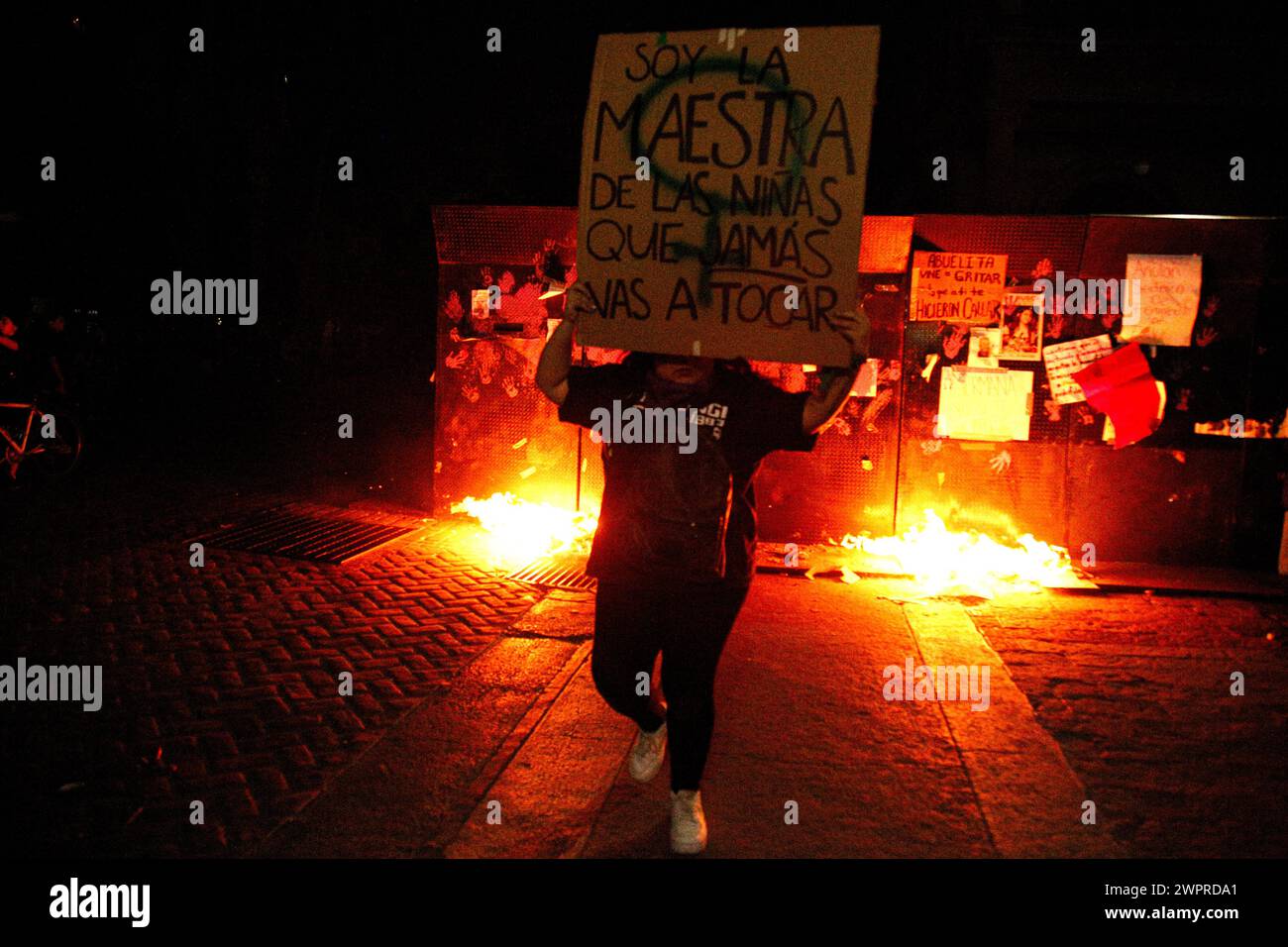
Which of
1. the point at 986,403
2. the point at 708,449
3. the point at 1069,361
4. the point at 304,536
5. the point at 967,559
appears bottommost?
the point at 304,536

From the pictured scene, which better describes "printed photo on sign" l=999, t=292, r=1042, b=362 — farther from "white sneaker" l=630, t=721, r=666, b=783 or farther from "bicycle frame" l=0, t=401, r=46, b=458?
"bicycle frame" l=0, t=401, r=46, b=458

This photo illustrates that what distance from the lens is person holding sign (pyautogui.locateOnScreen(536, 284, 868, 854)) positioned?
342 centimetres

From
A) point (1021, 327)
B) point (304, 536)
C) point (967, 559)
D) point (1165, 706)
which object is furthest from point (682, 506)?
point (304, 536)

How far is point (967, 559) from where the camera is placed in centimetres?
800

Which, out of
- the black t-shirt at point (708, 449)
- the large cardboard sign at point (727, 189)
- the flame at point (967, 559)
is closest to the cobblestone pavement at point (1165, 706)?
the flame at point (967, 559)

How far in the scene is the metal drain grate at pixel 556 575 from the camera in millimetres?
7227

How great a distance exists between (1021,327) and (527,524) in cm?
466

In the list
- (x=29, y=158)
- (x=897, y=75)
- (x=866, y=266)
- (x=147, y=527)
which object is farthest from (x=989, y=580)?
(x=29, y=158)

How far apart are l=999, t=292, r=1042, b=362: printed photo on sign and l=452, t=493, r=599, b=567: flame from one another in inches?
154

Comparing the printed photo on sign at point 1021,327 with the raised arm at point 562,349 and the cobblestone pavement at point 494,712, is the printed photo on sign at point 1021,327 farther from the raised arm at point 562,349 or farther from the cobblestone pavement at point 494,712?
the raised arm at point 562,349

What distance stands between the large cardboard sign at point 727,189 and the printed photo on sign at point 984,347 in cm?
502

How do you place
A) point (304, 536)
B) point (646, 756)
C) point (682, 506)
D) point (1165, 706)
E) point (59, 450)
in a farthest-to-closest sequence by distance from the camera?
point (59, 450), point (304, 536), point (1165, 706), point (646, 756), point (682, 506)

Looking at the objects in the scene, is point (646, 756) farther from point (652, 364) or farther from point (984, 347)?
point (984, 347)

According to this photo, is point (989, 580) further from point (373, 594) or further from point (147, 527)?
point (147, 527)
